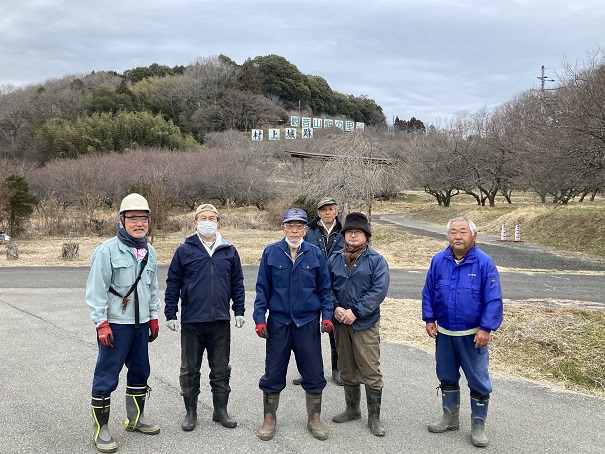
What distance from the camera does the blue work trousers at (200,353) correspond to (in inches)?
144

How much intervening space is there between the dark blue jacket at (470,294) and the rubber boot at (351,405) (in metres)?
0.89

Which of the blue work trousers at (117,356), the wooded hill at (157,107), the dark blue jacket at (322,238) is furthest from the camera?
the wooded hill at (157,107)

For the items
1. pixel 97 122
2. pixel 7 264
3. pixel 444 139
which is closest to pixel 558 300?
pixel 7 264

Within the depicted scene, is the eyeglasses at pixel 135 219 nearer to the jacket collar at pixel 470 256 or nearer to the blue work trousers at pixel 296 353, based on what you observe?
the blue work trousers at pixel 296 353

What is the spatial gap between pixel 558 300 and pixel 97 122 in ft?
185

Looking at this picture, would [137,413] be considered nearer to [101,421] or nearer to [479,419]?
[101,421]

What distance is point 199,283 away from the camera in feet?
12.0

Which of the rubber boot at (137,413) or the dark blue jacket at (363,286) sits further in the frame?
the dark blue jacket at (363,286)

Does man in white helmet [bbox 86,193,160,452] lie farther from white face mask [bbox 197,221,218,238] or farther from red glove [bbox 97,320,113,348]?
white face mask [bbox 197,221,218,238]

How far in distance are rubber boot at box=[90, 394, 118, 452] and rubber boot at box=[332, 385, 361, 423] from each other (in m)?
1.71

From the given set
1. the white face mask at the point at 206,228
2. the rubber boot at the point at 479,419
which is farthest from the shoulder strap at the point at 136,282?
the rubber boot at the point at 479,419

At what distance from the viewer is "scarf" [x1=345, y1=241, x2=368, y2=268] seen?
3866 mm

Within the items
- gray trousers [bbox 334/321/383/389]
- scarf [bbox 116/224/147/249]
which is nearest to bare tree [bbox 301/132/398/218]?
gray trousers [bbox 334/321/383/389]

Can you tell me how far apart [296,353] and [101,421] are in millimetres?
1483
